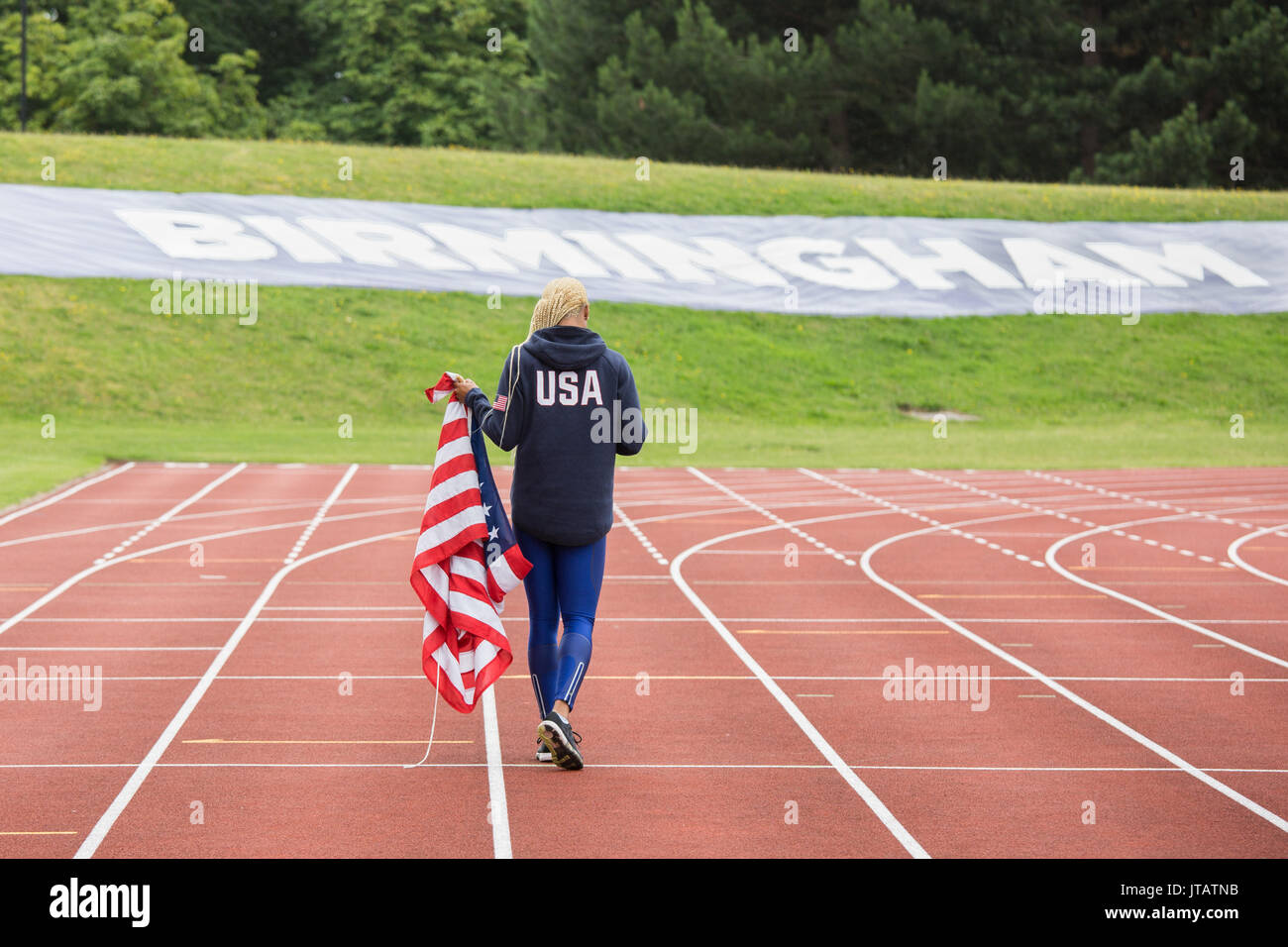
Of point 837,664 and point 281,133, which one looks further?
point 281,133

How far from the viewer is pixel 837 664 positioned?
31.2ft

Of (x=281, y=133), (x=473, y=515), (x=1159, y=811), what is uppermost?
(x=281, y=133)

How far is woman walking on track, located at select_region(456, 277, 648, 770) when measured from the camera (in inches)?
269

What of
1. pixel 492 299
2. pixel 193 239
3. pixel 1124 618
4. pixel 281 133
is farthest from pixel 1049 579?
pixel 281 133

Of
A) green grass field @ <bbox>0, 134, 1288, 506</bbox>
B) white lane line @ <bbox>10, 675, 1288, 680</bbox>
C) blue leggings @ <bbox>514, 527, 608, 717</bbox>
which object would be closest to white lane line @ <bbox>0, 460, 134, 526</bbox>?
green grass field @ <bbox>0, 134, 1288, 506</bbox>

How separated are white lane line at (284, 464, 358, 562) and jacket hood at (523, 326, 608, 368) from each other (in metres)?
6.93

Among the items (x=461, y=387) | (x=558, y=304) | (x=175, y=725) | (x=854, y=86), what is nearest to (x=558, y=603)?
(x=461, y=387)

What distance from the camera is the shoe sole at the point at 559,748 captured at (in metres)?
6.75

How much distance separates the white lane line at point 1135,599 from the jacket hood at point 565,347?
5328 mm

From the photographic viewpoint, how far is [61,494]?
17.5 meters

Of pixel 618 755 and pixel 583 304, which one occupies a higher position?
pixel 583 304

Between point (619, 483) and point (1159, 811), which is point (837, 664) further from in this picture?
point (619, 483)

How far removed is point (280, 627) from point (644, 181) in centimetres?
2796

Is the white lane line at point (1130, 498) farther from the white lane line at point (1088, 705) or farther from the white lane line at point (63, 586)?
the white lane line at point (63, 586)
